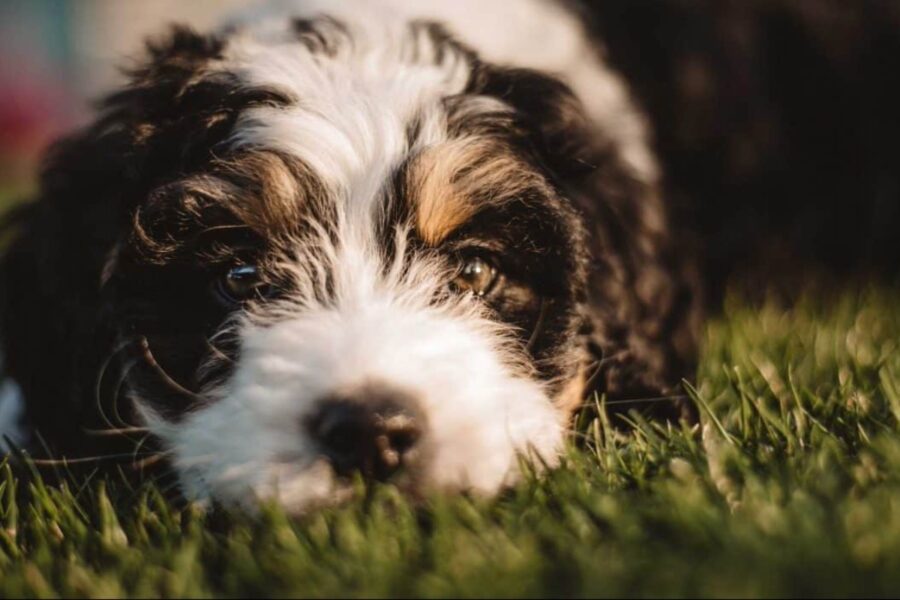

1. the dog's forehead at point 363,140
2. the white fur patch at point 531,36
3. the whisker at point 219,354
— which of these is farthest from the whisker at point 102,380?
the white fur patch at point 531,36

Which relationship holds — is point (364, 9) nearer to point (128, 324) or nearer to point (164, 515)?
point (128, 324)

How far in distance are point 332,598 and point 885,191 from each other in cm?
374

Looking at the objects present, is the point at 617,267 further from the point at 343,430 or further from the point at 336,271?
the point at 343,430

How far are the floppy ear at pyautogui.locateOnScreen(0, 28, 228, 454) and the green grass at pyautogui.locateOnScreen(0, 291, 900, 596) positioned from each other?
1.43 ft

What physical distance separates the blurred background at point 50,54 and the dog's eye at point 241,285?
8.54m

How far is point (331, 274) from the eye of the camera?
2.65m

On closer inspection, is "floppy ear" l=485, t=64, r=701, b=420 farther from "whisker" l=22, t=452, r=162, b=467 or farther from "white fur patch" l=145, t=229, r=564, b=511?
"whisker" l=22, t=452, r=162, b=467

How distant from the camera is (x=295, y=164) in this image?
2.61m

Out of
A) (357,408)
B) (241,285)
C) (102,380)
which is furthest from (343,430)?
(102,380)

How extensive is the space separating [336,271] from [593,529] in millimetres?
941

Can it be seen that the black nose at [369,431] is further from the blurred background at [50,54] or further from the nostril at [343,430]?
the blurred background at [50,54]

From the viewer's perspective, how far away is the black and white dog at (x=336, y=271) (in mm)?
2361

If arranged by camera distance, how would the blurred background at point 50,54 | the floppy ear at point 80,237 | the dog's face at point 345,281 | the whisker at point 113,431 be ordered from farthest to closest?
the blurred background at point 50,54
the floppy ear at point 80,237
the whisker at point 113,431
the dog's face at point 345,281

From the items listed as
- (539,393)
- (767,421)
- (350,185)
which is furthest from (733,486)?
(350,185)
